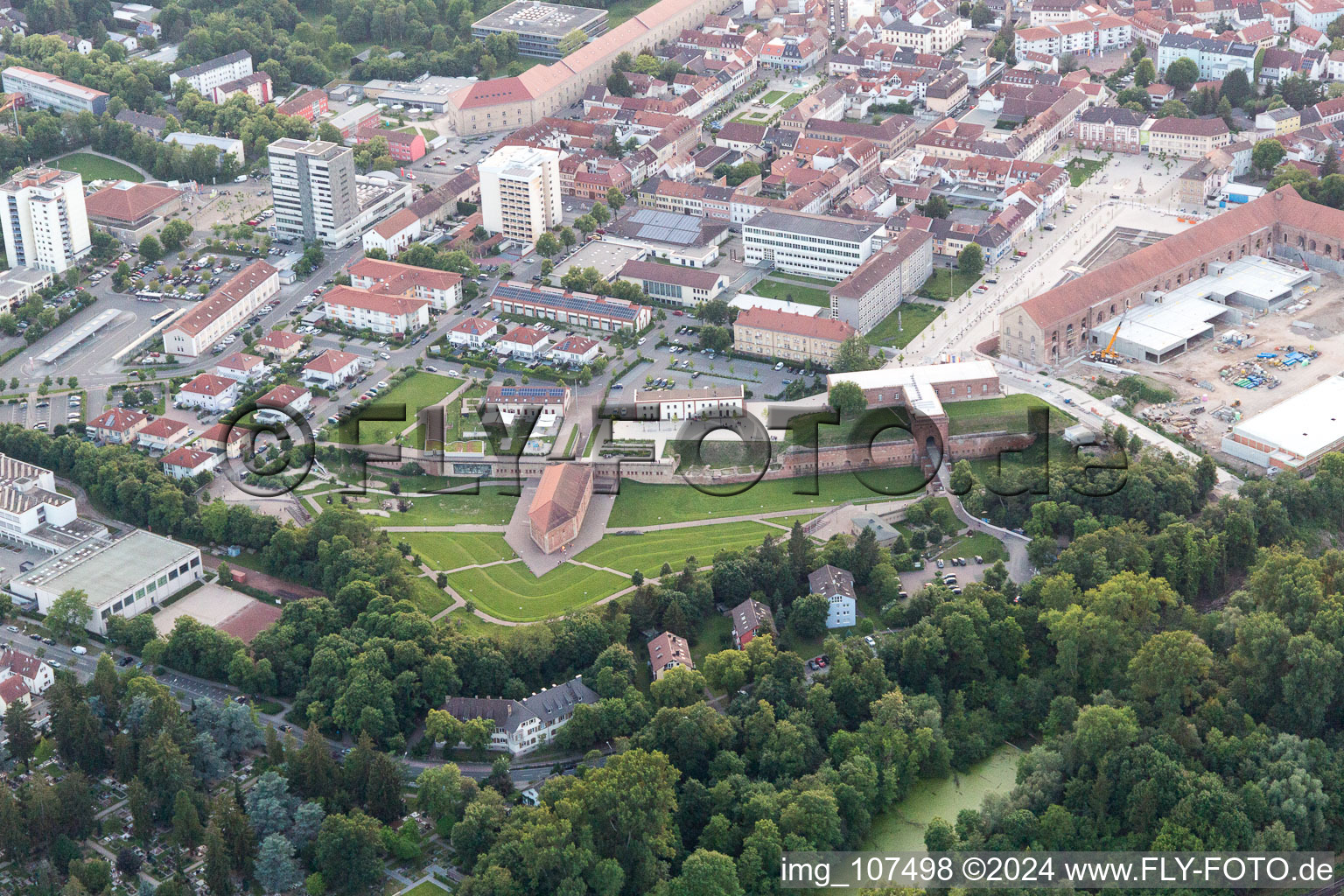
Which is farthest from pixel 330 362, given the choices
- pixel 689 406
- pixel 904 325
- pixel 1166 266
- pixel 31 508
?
pixel 1166 266

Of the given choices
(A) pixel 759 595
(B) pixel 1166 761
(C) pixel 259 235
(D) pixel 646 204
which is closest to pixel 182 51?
(C) pixel 259 235

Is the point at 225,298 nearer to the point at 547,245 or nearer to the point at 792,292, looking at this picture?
the point at 547,245

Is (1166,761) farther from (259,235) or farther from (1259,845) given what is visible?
(259,235)

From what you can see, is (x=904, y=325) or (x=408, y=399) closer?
(x=408, y=399)

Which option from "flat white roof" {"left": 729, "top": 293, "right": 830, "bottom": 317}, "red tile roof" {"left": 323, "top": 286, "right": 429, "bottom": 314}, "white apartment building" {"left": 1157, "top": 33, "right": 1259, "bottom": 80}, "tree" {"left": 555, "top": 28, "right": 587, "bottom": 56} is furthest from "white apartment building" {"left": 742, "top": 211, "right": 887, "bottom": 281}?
"tree" {"left": 555, "top": 28, "right": 587, "bottom": 56}

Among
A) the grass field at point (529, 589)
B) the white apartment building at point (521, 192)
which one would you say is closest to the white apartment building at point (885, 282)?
the white apartment building at point (521, 192)

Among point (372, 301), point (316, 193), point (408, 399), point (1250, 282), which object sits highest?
point (316, 193)

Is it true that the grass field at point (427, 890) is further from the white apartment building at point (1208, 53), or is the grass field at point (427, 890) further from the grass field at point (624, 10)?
the grass field at point (624, 10)
